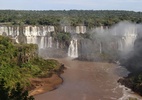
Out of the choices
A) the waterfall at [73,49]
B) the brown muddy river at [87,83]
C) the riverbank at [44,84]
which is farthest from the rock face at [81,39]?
the riverbank at [44,84]

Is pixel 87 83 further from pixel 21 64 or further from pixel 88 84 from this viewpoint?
pixel 21 64

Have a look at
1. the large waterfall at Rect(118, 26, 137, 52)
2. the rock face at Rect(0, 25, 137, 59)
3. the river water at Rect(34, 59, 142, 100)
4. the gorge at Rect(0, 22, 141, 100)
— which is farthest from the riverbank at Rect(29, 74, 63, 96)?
the large waterfall at Rect(118, 26, 137, 52)

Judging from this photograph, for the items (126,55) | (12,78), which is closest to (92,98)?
(12,78)

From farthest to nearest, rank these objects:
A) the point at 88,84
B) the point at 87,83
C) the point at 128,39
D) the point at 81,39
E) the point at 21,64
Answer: the point at 128,39 < the point at 81,39 < the point at 21,64 < the point at 87,83 < the point at 88,84

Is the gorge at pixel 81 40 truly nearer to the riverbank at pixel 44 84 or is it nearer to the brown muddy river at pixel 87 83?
the brown muddy river at pixel 87 83

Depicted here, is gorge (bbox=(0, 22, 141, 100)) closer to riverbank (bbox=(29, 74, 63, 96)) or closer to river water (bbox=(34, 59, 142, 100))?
river water (bbox=(34, 59, 142, 100))

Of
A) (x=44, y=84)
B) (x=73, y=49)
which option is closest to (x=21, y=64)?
(x=44, y=84)

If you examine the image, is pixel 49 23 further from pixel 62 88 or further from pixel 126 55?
pixel 62 88
